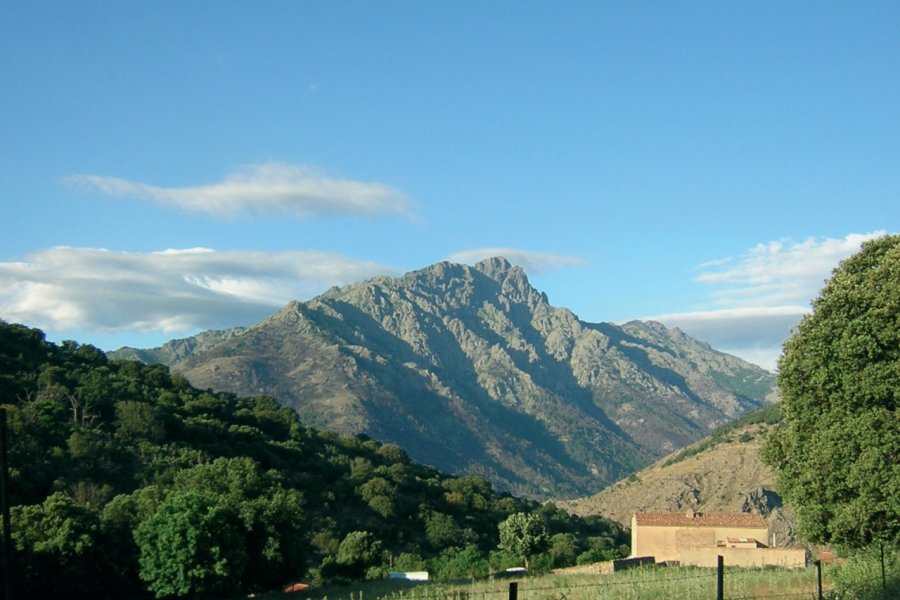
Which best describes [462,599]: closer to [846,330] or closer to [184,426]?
[846,330]

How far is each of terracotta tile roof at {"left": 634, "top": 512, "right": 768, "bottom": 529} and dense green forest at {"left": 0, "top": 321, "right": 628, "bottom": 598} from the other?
4958mm

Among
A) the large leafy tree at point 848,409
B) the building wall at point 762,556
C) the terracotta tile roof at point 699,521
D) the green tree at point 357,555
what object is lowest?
the green tree at point 357,555

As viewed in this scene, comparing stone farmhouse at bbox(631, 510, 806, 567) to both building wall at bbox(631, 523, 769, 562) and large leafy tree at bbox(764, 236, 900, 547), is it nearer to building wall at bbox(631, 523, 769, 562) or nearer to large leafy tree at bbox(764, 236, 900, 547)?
building wall at bbox(631, 523, 769, 562)

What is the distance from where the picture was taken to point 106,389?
3049 inches

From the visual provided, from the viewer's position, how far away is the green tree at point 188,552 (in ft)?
134

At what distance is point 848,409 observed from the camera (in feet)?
79.4

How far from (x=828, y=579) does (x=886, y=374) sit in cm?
882

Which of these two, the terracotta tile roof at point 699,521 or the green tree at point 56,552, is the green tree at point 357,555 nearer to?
the green tree at point 56,552

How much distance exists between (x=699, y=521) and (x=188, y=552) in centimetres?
4484

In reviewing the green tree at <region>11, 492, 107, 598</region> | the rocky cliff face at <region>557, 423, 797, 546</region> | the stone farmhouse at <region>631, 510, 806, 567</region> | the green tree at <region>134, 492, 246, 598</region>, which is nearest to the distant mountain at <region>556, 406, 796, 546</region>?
the rocky cliff face at <region>557, 423, 797, 546</region>

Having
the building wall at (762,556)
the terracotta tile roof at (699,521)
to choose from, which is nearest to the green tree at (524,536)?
the building wall at (762,556)

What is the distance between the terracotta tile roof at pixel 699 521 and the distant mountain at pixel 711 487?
30.5 m

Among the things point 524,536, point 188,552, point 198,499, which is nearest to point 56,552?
point 188,552

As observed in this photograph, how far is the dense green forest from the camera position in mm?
40938
